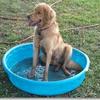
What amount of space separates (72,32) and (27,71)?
1.75 m

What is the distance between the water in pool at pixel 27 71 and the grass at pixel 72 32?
0.82ft

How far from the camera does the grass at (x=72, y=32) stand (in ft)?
16.2

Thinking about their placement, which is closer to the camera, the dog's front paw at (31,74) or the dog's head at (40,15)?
the dog's head at (40,15)

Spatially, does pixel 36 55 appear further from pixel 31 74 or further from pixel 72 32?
pixel 72 32

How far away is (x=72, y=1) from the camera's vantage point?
8492 mm

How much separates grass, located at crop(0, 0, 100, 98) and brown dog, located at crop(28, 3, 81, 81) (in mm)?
444

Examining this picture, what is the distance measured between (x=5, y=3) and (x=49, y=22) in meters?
3.63

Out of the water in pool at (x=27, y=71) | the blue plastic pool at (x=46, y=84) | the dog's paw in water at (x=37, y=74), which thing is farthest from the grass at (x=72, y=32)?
the dog's paw in water at (x=37, y=74)

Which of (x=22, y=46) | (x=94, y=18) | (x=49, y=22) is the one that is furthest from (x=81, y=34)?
(x=49, y=22)

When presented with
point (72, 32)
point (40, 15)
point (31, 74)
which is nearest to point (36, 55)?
point (31, 74)

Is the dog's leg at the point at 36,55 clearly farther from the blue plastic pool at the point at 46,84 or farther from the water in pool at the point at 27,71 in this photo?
the blue plastic pool at the point at 46,84

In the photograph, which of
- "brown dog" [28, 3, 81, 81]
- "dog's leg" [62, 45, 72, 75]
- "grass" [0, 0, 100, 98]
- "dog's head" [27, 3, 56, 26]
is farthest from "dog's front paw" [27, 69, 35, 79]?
"dog's head" [27, 3, 56, 26]

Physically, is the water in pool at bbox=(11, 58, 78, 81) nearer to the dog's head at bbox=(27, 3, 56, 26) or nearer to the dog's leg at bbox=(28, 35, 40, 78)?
the dog's leg at bbox=(28, 35, 40, 78)

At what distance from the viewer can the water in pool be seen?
5238 millimetres
